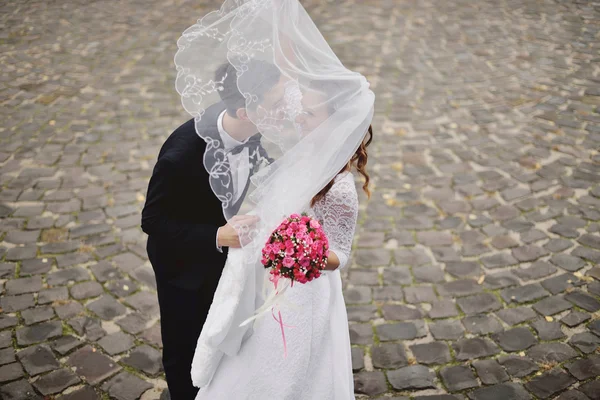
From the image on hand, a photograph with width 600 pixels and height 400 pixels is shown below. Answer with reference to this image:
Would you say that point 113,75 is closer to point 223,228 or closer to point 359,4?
point 359,4

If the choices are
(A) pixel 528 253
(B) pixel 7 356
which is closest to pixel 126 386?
(B) pixel 7 356

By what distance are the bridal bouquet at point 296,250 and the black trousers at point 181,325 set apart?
0.71 metres

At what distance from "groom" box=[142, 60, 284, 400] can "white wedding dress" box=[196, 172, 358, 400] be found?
417 mm

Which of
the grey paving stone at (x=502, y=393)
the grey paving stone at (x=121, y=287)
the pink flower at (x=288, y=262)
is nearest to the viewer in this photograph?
the pink flower at (x=288, y=262)

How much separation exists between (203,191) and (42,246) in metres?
2.88

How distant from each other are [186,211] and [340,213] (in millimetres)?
830

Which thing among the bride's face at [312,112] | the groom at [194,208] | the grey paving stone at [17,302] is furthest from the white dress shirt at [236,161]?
the grey paving stone at [17,302]

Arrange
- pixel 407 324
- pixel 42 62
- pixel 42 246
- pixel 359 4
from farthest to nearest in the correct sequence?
1. pixel 359 4
2. pixel 42 62
3. pixel 42 246
4. pixel 407 324

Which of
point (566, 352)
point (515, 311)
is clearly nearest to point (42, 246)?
point (515, 311)

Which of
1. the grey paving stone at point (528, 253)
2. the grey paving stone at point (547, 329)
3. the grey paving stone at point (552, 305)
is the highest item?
the grey paving stone at point (547, 329)

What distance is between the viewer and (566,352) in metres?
4.16

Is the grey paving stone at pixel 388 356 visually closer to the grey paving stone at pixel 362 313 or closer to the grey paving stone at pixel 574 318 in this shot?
the grey paving stone at pixel 362 313

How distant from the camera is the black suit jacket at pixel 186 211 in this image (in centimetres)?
283

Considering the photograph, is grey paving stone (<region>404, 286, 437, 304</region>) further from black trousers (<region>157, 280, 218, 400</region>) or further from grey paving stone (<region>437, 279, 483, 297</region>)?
black trousers (<region>157, 280, 218, 400</region>)
